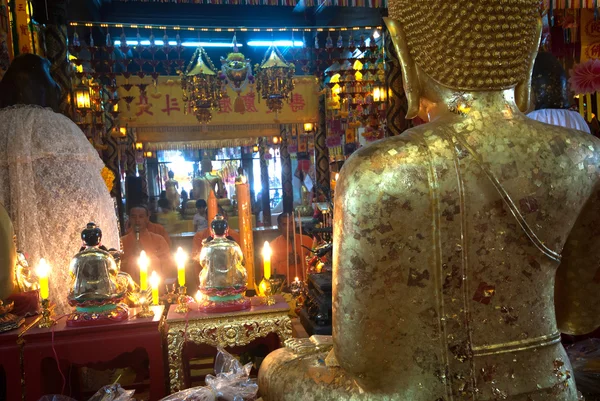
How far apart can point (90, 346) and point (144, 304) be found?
29 cm

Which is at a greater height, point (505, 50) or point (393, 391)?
point (505, 50)

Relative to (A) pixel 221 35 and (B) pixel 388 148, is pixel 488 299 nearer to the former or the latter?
(B) pixel 388 148

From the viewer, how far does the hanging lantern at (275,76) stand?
6598mm

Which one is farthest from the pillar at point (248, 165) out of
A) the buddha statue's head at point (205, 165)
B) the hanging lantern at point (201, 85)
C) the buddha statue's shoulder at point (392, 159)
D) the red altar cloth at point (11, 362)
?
the buddha statue's shoulder at point (392, 159)

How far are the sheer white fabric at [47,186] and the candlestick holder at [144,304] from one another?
1.80 feet

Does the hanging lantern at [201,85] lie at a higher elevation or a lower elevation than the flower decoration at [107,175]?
higher

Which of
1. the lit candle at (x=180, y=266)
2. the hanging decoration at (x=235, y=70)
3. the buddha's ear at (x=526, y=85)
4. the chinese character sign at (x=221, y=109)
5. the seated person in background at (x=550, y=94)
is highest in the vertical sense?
the hanging decoration at (x=235, y=70)

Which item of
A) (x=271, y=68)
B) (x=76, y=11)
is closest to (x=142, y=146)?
(x=76, y=11)

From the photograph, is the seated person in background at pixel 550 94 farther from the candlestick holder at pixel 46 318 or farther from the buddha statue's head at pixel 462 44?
the candlestick holder at pixel 46 318

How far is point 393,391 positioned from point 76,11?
7118mm

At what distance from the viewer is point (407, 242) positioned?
1.07 m

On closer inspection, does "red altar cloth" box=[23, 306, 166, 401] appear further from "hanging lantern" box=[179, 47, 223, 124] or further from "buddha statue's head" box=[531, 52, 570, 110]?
"hanging lantern" box=[179, 47, 223, 124]

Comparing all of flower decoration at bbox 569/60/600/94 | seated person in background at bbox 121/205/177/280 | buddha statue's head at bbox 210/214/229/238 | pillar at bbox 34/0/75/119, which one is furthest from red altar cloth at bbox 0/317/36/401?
flower decoration at bbox 569/60/600/94

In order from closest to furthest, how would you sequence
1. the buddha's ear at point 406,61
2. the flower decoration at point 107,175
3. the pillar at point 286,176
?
the buddha's ear at point 406,61
the flower decoration at point 107,175
the pillar at point 286,176
